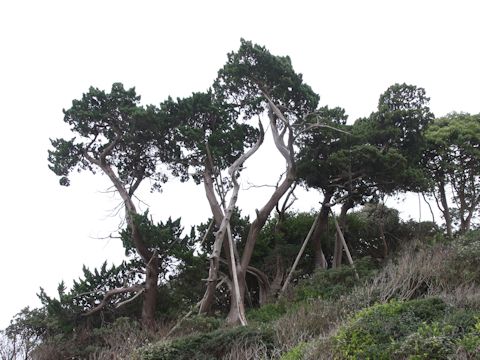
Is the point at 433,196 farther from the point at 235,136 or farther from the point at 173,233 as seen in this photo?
the point at 173,233

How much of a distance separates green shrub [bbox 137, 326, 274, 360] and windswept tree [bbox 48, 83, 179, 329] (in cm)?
650

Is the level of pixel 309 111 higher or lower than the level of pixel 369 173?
higher

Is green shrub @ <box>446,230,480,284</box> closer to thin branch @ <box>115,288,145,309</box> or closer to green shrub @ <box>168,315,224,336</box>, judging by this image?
green shrub @ <box>168,315,224,336</box>

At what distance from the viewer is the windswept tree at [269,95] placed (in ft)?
54.5

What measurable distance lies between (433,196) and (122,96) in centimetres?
1286

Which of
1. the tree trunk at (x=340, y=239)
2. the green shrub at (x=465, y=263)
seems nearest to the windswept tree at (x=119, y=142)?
the tree trunk at (x=340, y=239)

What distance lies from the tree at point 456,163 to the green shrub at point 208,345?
1067 cm

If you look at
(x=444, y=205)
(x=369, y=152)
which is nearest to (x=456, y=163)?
(x=444, y=205)

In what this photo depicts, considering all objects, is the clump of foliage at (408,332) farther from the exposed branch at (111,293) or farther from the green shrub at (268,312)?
the exposed branch at (111,293)

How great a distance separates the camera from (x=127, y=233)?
1536 cm

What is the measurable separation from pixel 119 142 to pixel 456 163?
12.8 metres

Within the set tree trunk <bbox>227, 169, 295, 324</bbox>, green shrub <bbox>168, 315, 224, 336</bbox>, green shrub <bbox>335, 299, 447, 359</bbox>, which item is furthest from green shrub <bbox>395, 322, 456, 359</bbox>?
tree trunk <bbox>227, 169, 295, 324</bbox>

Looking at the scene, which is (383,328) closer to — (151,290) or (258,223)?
(151,290)

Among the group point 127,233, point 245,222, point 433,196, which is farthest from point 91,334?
point 433,196
